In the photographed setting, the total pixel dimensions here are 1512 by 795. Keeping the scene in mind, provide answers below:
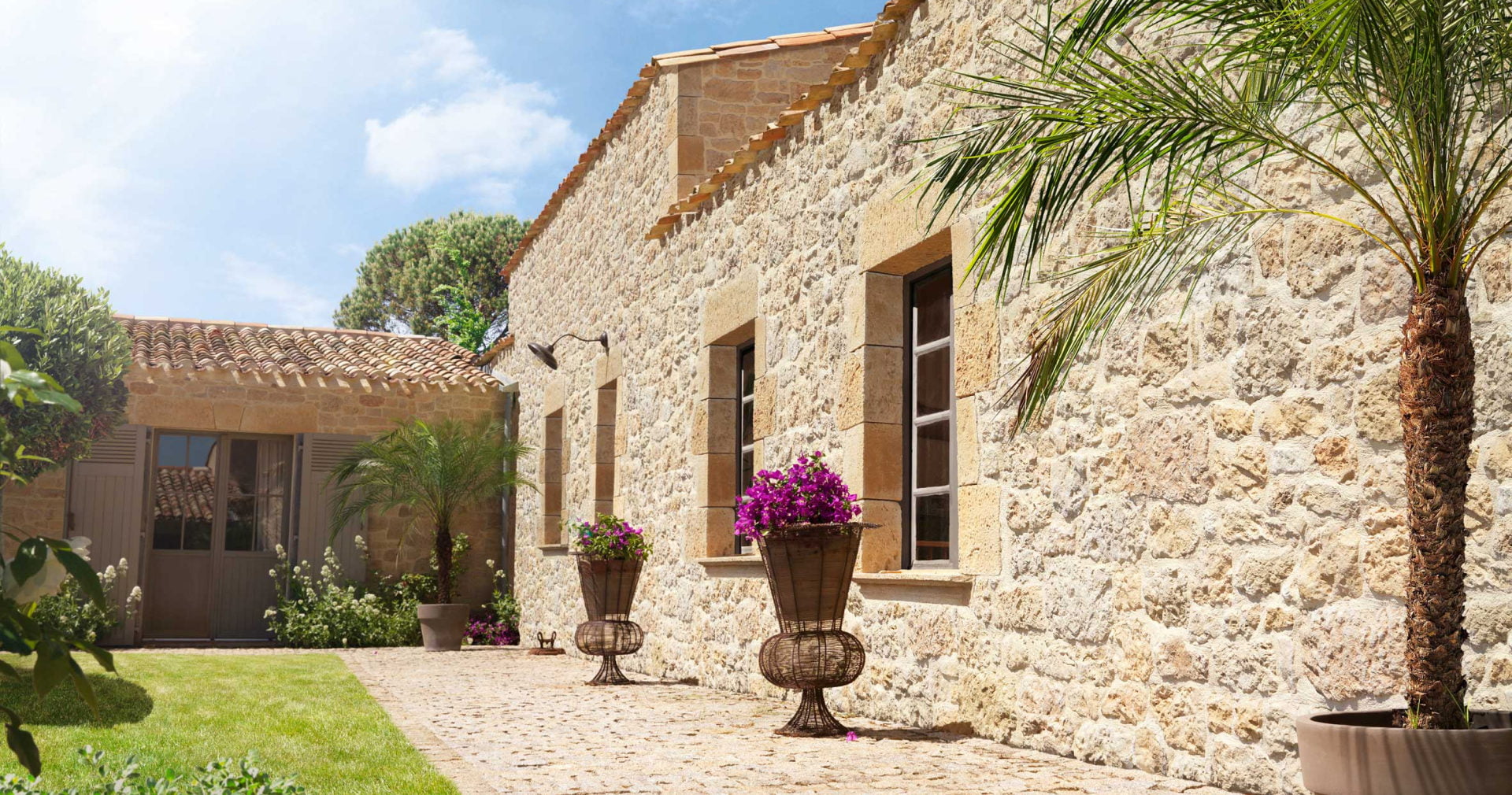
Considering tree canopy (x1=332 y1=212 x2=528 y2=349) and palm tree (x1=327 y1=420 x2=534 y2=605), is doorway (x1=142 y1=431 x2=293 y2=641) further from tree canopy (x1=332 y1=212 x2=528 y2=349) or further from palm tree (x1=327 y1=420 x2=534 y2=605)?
tree canopy (x1=332 y1=212 x2=528 y2=349)

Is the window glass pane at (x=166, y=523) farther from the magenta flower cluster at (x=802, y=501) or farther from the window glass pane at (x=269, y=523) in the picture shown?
the magenta flower cluster at (x=802, y=501)

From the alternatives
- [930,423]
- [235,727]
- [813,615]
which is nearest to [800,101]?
[930,423]

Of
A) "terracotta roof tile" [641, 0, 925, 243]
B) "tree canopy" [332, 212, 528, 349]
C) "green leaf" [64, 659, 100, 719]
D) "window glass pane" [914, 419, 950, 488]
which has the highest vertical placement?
"tree canopy" [332, 212, 528, 349]

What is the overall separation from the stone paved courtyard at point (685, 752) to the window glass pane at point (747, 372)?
1903 millimetres

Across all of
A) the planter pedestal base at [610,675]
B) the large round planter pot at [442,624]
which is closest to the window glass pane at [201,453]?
the large round planter pot at [442,624]

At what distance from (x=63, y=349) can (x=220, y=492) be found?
3.00m

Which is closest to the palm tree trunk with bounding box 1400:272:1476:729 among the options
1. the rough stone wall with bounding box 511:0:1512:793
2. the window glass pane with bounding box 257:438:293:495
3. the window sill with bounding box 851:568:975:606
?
the rough stone wall with bounding box 511:0:1512:793

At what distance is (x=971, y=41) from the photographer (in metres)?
5.62

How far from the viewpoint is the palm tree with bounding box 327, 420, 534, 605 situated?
1258 cm

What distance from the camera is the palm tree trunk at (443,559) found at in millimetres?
12359

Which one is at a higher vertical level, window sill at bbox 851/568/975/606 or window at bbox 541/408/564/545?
window at bbox 541/408/564/545

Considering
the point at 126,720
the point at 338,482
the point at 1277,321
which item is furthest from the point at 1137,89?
the point at 338,482

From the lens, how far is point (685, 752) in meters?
5.18

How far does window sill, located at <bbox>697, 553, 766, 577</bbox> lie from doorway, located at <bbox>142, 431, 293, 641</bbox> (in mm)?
6973
